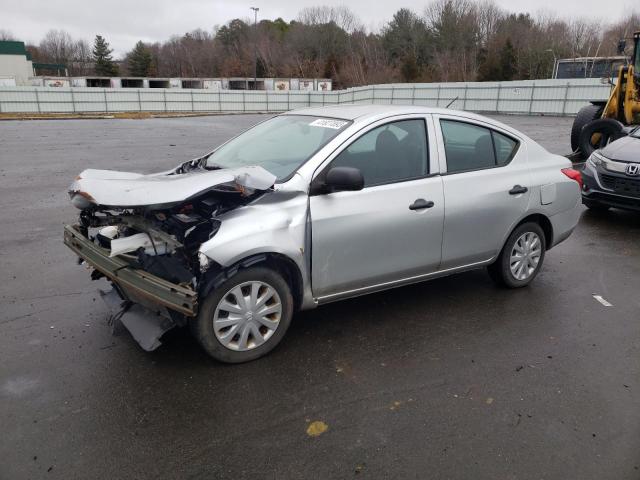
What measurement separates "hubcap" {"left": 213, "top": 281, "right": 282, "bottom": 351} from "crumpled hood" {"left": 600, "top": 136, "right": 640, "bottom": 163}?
6005 millimetres

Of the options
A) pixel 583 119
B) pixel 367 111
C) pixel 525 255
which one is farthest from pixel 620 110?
pixel 367 111

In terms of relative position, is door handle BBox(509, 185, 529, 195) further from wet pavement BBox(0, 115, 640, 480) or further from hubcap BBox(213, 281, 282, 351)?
hubcap BBox(213, 281, 282, 351)

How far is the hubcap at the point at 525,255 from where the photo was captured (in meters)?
4.86

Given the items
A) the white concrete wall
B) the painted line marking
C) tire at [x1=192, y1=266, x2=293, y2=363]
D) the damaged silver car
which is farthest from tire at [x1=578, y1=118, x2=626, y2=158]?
the white concrete wall

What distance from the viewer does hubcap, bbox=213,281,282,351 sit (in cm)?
340

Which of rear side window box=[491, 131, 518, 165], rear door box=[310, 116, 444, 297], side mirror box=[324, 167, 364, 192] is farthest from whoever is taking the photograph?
rear side window box=[491, 131, 518, 165]

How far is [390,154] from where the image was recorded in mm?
4113

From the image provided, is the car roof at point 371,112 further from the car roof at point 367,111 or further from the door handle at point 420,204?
the door handle at point 420,204

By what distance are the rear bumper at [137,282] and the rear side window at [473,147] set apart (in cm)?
237

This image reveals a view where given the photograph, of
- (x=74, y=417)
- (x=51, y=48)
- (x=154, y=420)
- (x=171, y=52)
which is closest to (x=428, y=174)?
(x=154, y=420)

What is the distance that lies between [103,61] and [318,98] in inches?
2692

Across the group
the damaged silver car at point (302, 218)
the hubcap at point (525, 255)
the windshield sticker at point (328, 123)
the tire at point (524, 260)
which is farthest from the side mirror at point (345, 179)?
the hubcap at point (525, 255)

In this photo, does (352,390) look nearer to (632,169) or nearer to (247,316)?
(247,316)

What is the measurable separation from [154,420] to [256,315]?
89cm
